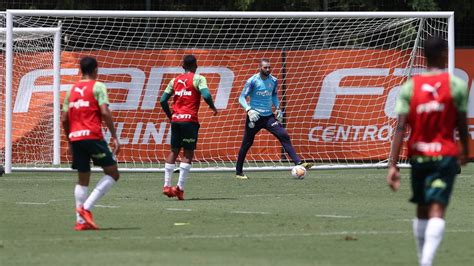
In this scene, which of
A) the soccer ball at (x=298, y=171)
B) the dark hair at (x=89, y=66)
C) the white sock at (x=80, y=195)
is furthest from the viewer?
the soccer ball at (x=298, y=171)

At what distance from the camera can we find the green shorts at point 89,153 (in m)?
13.9

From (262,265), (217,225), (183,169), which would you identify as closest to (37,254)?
(262,265)

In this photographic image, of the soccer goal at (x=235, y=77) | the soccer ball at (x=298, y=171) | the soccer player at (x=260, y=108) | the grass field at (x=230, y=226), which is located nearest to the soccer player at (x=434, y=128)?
the grass field at (x=230, y=226)

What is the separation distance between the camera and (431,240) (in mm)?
9648

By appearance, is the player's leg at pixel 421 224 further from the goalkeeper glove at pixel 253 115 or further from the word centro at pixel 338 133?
the word centro at pixel 338 133

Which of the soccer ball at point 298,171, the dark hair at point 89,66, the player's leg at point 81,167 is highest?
Answer: the dark hair at point 89,66

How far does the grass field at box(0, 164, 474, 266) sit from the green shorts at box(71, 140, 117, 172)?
27.2 inches

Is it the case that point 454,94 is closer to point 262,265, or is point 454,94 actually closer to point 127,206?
point 262,265

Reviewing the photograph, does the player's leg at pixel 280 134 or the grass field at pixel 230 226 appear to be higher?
the grass field at pixel 230 226

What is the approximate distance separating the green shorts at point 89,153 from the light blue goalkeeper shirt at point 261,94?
32.1 ft

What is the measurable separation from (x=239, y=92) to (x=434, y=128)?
18.7 m

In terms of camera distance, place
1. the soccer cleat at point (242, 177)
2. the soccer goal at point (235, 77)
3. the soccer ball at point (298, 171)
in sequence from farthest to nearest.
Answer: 1. the soccer goal at point (235, 77)
2. the soccer cleat at point (242, 177)
3. the soccer ball at point (298, 171)

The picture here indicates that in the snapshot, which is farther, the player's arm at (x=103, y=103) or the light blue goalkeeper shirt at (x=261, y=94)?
the light blue goalkeeper shirt at (x=261, y=94)

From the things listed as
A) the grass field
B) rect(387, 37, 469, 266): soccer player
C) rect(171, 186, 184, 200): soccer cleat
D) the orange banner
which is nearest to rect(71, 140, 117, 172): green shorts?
the grass field
